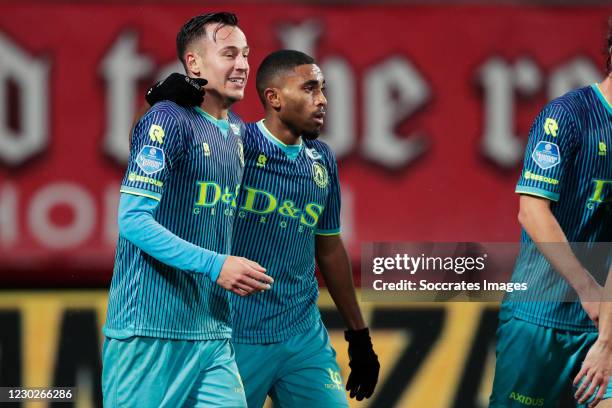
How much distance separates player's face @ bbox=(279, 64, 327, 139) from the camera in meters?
4.71

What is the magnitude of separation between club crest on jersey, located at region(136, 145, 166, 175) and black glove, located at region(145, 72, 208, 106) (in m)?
0.29

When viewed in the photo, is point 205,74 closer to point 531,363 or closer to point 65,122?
point 531,363

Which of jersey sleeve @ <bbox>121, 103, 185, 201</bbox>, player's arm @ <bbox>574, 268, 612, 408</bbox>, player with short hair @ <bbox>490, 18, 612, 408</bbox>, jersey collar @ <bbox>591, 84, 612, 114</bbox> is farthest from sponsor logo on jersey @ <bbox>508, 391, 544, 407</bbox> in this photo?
jersey sleeve @ <bbox>121, 103, 185, 201</bbox>

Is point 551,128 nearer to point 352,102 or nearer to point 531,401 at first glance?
point 531,401

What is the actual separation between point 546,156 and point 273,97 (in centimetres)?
125

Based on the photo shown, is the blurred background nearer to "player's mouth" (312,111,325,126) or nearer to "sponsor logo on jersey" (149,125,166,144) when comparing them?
"player's mouth" (312,111,325,126)

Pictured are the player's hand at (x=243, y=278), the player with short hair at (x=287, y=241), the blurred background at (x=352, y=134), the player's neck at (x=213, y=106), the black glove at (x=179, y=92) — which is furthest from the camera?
the blurred background at (x=352, y=134)

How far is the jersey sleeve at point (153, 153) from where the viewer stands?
3689 mm

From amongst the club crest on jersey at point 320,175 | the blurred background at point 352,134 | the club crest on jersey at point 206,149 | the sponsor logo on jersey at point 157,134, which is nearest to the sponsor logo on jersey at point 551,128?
the club crest on jersey at point 320,175

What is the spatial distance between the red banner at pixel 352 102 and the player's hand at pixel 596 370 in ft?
8.58

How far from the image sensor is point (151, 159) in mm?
3713

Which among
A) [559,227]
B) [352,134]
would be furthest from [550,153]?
[352,134]

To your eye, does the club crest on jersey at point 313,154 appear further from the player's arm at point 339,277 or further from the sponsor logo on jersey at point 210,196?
the sponsor logo on jersey at point 210,196

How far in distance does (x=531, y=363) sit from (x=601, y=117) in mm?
956
